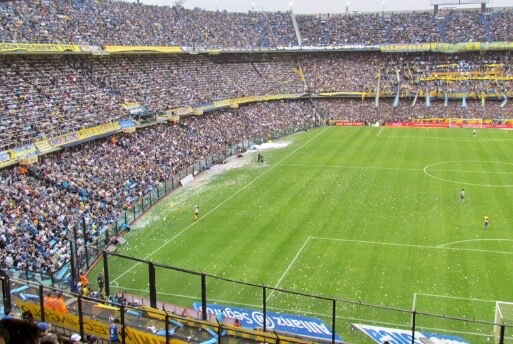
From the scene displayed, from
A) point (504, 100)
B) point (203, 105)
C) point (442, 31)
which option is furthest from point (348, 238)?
point (442, 31)

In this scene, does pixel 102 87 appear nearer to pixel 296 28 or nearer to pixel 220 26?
pixel 220 26

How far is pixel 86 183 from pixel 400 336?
76.0 ft

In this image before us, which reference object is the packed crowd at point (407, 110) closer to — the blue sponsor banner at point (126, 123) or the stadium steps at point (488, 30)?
the stadium steps at point (488, 30)

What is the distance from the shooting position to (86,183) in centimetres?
3481

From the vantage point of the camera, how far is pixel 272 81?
75375 millimetres

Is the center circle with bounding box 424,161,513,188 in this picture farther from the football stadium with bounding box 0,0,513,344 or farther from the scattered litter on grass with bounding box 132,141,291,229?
the scattered litter on grass with bounding box 132,141,291,229

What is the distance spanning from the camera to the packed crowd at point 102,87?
37250 millimetres

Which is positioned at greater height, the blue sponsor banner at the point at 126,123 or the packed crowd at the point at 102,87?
the packed crowd at the point at 102,87

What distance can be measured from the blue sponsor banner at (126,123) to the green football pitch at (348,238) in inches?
298

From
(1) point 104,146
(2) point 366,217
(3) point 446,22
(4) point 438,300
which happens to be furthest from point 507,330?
(3) point 446,22

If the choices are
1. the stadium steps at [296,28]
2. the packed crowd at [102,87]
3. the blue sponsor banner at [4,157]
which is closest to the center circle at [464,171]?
the packed crowd at [102,87]

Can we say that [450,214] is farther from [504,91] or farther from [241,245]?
[504,91]

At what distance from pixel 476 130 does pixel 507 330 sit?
49.8 m

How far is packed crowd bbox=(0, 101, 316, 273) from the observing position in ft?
84.8
